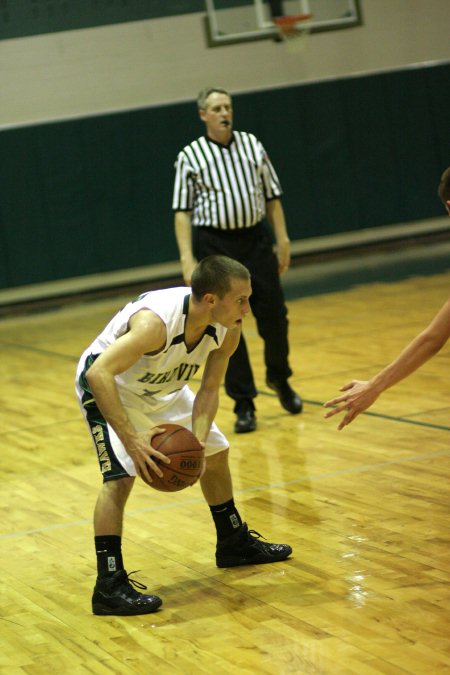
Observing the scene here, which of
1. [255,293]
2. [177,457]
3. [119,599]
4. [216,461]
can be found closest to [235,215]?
[255,293]

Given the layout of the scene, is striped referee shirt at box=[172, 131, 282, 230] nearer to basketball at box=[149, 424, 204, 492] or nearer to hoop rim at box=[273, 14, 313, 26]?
basketball at box=[149, 424, 204, 492]

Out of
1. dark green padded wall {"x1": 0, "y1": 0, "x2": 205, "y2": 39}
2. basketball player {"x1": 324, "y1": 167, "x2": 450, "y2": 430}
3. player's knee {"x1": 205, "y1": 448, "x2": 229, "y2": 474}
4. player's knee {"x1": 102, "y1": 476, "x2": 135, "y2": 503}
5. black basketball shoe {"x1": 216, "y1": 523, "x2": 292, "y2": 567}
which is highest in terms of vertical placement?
dark green padded wall {"x1": 0, "y1": 0, "x2": 205, "y2": 39}

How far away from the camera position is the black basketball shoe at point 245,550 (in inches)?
163

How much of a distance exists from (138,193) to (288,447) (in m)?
9.73

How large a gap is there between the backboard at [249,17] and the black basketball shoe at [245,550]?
39.3 feet

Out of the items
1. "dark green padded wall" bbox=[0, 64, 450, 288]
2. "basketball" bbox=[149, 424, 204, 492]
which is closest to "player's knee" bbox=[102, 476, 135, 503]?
"basketball" bbox=[149, 424, 204, 492]

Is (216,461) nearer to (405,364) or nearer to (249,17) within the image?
(405,364)

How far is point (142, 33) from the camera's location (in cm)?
1496

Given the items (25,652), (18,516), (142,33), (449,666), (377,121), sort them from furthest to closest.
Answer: (377,121)
(142,33)
(18,516)
(25,652)
(449,666)

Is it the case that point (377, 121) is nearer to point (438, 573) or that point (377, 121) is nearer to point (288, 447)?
point (288, 447)

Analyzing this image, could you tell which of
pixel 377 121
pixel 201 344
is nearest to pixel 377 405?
pixel 201 344

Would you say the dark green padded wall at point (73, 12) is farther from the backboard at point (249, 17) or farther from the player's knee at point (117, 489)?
the player's knee at point (117, 489)

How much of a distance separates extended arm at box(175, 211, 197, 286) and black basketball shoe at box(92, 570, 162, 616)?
2.58m

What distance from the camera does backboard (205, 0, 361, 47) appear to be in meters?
15.0
